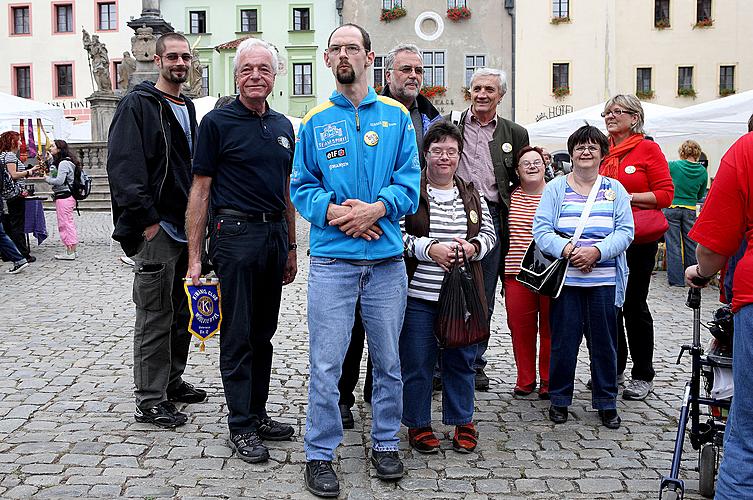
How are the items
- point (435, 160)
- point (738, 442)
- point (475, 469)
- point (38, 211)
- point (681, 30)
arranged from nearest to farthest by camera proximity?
point (738, 442) < point (475, 469) < point (435, 160) < point (38, 211) < point (681, 30)

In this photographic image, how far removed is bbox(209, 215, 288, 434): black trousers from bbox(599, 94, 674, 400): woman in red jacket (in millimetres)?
2560

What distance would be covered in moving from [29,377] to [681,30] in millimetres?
42065

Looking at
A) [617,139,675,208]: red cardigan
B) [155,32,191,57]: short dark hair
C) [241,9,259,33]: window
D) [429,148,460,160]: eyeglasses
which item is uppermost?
[241,9,259,33]: window

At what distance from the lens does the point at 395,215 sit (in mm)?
4531

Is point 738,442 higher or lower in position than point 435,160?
lower

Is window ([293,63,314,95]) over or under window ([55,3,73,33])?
under

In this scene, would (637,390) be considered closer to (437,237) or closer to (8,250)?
(437,237)

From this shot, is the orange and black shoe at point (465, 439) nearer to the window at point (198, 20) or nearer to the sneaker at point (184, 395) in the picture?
the sneaker at point (184, 395)

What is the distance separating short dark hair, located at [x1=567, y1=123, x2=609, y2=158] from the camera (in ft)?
18.7

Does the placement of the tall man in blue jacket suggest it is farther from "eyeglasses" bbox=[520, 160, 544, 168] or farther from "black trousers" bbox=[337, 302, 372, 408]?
"eyeglasses" bbox=[520, 160, 544, 168]

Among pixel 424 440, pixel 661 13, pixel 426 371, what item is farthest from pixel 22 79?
pixel 424 440

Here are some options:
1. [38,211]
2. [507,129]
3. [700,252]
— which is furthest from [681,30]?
[700,252]

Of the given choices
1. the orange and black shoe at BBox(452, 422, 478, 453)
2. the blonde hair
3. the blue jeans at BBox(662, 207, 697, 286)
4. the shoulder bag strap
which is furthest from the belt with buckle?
the blonde hair

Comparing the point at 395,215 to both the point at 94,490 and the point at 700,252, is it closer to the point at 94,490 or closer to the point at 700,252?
the point at 700,252
